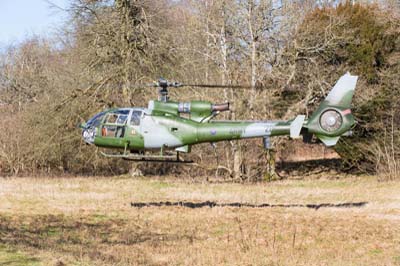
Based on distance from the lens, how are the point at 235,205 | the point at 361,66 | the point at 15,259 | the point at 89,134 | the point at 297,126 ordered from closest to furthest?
the point at 15,259 < the point at 297,126 < the point at 89,134 < the point at 235,205 < the point at 361,66

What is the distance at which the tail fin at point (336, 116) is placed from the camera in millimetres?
15789

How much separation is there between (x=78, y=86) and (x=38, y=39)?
29986 millimetres

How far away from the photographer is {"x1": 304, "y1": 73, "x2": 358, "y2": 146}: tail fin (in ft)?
51.8

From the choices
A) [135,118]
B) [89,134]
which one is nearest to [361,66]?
[135,118]

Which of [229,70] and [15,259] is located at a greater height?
[229,70]

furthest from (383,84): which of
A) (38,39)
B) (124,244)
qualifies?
(38,39)

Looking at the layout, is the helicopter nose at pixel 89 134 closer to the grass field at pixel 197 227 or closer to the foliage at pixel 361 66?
the grass field at pixel 197 227

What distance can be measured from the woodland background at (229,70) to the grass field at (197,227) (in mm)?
5990

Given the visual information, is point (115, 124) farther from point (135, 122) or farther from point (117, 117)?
point (135, 122)

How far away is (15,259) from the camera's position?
984 cm

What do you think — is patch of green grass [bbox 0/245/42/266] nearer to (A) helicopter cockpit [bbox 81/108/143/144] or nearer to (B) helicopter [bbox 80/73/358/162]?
(B) helicopter [bbox 80/73/358/162]

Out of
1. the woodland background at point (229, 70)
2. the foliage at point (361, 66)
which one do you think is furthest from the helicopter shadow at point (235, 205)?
the foliage at point (361, 66)

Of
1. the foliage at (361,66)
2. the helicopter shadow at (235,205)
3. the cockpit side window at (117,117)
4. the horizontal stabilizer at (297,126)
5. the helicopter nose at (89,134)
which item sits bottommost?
the helicopter shadow at (235,205)

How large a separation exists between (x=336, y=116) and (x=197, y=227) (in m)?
4.59
